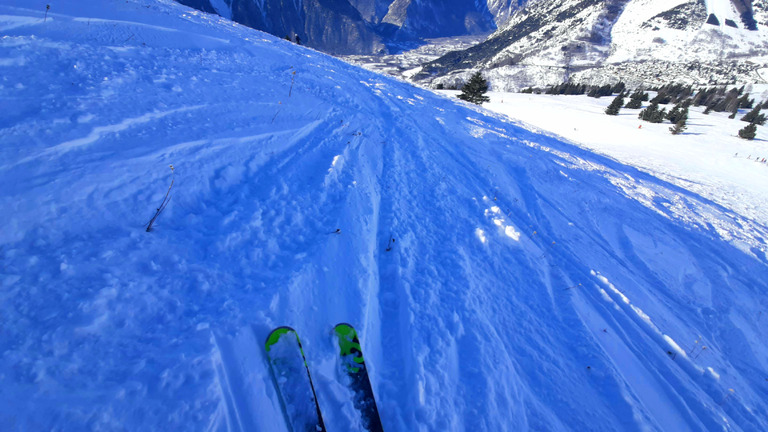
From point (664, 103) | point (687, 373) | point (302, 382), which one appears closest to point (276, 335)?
point (302, 382)

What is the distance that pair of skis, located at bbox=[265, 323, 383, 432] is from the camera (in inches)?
100

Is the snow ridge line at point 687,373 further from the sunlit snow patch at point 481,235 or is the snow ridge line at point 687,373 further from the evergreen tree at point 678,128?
the evergreen tree at point 678,128

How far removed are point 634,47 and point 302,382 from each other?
149383 mm

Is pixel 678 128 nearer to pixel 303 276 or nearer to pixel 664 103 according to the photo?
pixel 664 103

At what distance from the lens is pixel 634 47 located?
103 meters

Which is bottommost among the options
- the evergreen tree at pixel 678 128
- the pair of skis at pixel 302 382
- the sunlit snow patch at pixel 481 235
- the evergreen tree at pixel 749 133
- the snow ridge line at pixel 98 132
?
the pair of skis at pixel 302 382

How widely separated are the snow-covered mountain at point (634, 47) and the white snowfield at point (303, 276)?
94756 millimetres

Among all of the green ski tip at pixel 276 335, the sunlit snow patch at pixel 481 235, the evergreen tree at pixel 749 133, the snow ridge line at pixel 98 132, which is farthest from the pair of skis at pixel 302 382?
the evergreen tree at pixel 749 133

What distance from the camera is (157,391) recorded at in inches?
90.1

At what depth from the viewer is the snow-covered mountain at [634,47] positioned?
82.6 meters

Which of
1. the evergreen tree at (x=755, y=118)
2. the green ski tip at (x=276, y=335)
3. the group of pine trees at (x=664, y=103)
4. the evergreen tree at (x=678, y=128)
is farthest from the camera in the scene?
the evergreen tree at (x=755, y=118)

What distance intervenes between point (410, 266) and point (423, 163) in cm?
401

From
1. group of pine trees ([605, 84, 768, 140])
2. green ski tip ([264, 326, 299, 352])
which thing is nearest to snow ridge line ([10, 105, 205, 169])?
green ski tip ([264, 326, 299, 352])

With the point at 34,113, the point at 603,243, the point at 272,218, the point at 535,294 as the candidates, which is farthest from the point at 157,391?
the point at 603,243
